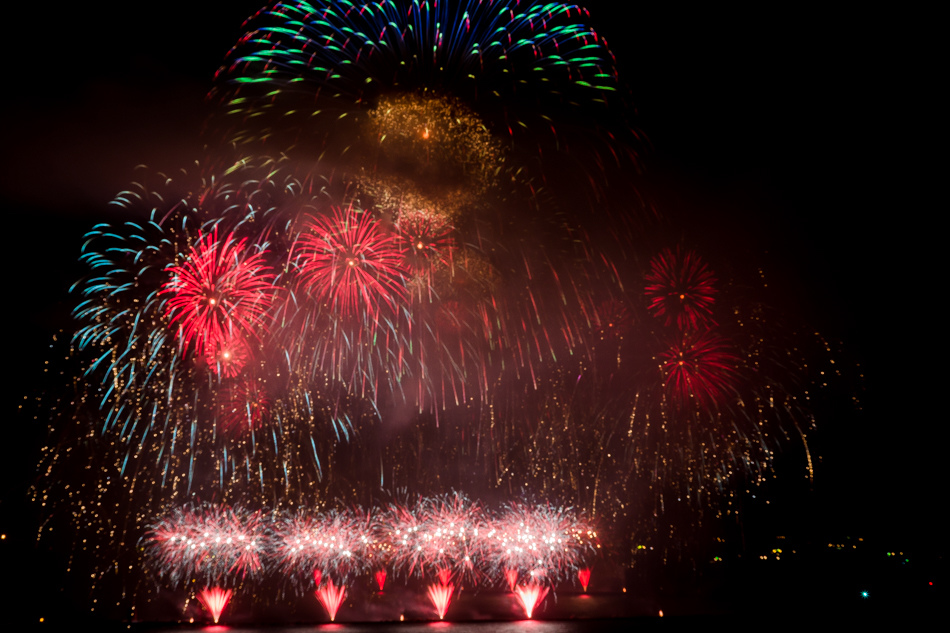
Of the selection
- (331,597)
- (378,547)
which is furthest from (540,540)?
(331,597)

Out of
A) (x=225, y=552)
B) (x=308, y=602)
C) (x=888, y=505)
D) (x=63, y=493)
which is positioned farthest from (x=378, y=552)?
(x=888, y=505)

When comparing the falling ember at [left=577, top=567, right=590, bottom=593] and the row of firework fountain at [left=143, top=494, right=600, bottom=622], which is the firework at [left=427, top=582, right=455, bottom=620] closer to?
the row of firework fountain at [left=143, top=494, right=600, bottom=622]

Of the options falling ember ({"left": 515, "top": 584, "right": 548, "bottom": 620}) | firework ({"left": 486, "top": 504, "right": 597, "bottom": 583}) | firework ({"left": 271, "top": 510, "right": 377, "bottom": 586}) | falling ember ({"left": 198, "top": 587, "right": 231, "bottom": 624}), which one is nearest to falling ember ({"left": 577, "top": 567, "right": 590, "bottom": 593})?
firework ({"left": 486, "top": 504, "right": 597, "bottom": 583})

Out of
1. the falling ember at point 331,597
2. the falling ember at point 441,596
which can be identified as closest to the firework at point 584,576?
the falling ember at point 441,596

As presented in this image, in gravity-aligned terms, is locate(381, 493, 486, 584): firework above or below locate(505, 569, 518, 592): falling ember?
above

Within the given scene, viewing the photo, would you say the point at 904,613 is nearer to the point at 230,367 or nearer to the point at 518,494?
the point at 518,494

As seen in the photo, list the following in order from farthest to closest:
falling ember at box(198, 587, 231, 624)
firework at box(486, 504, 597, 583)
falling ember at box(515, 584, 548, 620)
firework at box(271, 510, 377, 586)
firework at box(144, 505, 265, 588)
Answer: firework at box(486, 504, 597, 583), firework at box(271, 510, 377, 586), falling ember at box(515, 584, 548, 620), firework at box(144, 505, 265, 588), falling ember at box(198, 587, 231, 624)
